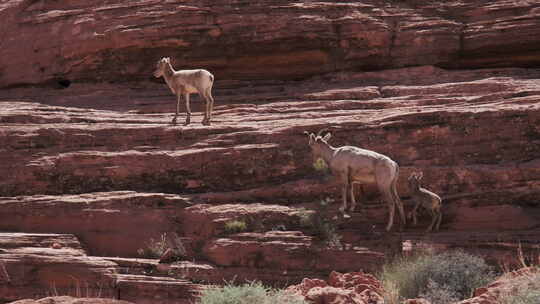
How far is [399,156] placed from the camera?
19734 millimetres

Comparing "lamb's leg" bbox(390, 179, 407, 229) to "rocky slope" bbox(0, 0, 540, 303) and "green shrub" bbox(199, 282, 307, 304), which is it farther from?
"green shrub" bbox(199, 282, 307, 304)

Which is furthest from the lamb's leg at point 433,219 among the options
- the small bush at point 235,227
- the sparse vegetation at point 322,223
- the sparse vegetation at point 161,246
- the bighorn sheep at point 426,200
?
the sparse vegetation at point 161,246

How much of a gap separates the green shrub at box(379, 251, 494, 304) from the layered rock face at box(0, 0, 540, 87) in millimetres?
11198

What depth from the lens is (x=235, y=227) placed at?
18.5 metres

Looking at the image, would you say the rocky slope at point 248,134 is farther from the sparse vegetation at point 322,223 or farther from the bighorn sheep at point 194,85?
the bighorn sheep at point 194,85

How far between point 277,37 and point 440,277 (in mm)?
12556

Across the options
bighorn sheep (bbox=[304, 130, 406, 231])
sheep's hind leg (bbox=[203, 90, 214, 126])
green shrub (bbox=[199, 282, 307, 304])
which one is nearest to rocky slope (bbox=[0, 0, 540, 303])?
bighorn sheep (bbox=[304, 130, 406, 231])

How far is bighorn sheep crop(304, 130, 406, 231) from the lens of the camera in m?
18.2

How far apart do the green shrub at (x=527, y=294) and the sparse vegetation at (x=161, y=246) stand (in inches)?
320

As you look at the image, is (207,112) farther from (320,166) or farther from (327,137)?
(327,137)

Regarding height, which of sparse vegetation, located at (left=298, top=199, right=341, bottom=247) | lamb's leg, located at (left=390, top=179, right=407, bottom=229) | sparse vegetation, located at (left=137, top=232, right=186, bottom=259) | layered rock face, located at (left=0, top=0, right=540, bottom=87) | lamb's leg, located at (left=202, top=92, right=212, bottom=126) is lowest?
sparse vegetation, located at (left=137, top=232, right=186, bottom=259)

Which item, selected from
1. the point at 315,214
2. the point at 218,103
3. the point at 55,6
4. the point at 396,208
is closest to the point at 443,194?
the point at 396,208

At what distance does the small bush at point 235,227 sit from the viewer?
18469mm

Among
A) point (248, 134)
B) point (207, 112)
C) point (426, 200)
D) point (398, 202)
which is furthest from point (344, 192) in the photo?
point (207, 112)
